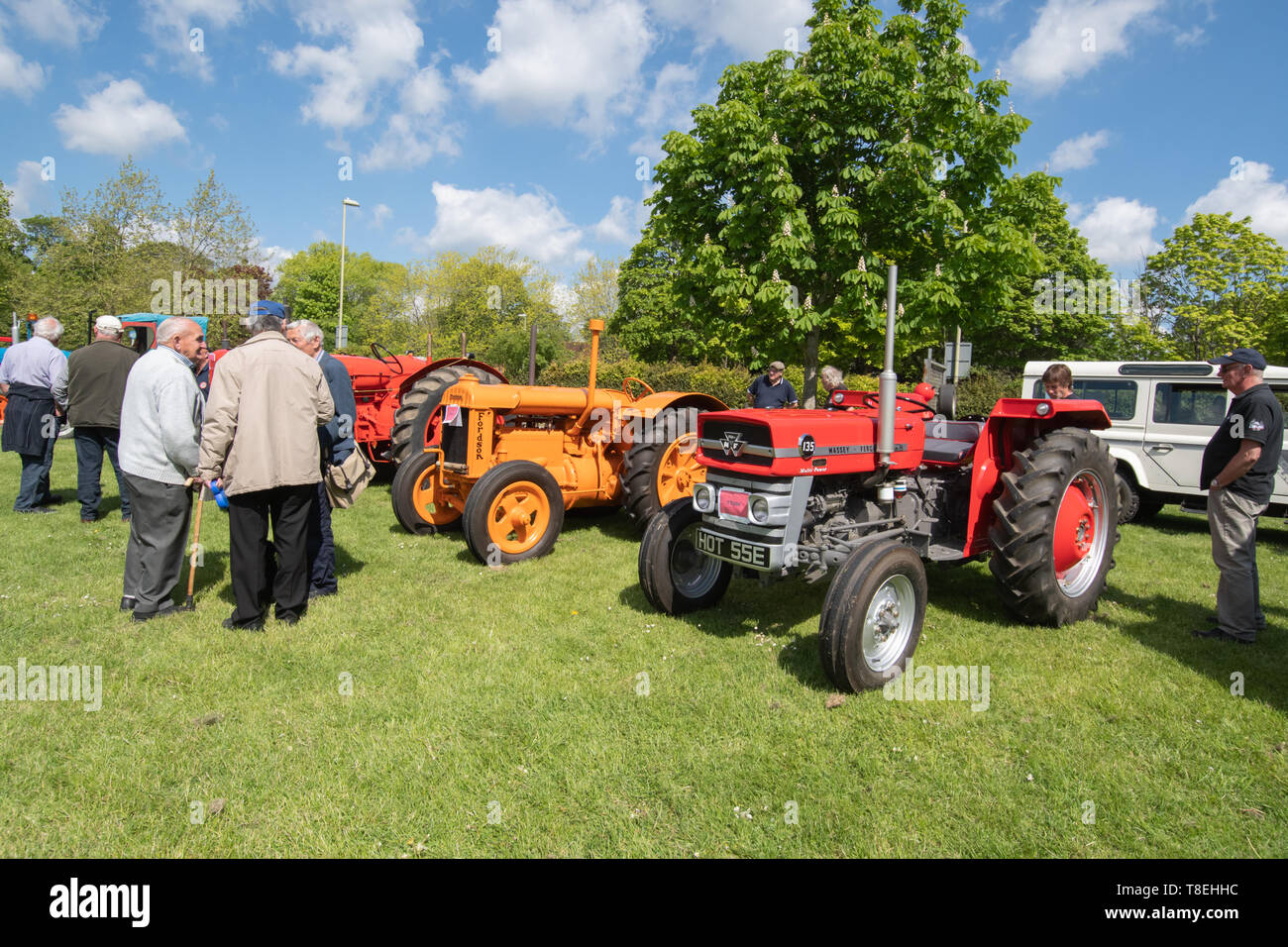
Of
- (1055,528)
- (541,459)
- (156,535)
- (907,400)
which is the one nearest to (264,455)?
(156,535)

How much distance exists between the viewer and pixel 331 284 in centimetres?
4816

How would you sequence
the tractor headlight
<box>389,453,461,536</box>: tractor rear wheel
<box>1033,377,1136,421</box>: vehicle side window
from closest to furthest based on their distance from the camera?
the tractor headlight
<box>389,453,461,536</box>: tractor rear wheel
<box>1033,377,1136,421</box>: vehicle side window

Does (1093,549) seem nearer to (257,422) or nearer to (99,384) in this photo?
(257,422)

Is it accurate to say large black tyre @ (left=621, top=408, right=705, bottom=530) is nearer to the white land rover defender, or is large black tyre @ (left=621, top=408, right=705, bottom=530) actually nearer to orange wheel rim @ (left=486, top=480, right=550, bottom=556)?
orange wheel rim @ (left=486, top=480, right=550, bottom=556)

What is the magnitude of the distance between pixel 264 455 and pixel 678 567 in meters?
2.66

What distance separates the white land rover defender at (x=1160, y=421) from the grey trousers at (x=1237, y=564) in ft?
11.7

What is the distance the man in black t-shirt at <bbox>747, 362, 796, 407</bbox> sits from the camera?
7.64 m

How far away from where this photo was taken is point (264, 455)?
4195mm

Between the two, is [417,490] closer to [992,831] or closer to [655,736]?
[655,736]

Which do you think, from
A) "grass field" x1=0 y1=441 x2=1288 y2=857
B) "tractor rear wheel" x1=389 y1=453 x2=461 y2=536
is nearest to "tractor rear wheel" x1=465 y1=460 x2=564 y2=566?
"grass field" x1=0 y1=441 x2=1288 y2=857

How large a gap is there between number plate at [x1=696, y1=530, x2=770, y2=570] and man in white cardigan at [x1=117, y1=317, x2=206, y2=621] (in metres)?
3.28

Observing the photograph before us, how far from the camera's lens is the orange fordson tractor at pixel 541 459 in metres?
6.07
